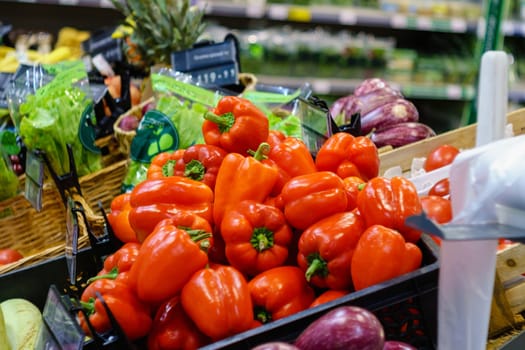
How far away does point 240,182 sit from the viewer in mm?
1038

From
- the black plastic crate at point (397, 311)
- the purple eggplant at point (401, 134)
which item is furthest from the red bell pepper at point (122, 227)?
the purple eggplant at point (401, 134)

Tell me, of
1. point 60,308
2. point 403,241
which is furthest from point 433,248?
point 60,308

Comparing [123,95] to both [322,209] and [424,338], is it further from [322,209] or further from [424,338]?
[424,338]

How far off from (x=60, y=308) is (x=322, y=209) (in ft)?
1.48

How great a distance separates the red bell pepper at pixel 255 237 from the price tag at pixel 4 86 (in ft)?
4.83

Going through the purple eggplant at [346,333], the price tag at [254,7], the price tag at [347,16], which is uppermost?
the price tag at [254,7]

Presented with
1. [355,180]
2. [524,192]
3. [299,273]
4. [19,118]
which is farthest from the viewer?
[19,118]

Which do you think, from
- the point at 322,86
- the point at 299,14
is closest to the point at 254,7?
the point at 299,14

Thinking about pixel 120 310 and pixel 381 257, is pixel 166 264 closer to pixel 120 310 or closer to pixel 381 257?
pixel 120 310

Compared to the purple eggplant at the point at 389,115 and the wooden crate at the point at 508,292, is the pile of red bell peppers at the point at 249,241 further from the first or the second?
the purple eggplant at the point at 389,115

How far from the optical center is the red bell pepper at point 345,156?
3.74 ft

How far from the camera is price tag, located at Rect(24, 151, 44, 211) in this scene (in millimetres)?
1507

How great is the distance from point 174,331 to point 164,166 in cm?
44

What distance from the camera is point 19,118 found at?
188 centimetres
